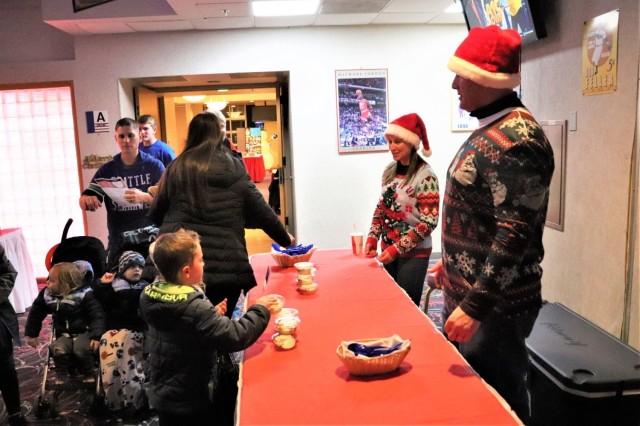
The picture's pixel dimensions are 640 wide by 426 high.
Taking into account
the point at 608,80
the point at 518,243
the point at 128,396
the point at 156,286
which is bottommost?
the point at 128,396

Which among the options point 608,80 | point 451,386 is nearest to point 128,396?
point 451,386

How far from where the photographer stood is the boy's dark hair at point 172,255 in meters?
1.90

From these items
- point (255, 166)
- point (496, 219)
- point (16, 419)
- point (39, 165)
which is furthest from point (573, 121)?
point (255, 166)

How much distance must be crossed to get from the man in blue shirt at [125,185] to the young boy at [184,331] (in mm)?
1622

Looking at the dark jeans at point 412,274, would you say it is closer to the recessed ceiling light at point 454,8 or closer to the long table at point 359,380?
the long table at point 359,380

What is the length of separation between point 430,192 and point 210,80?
437 centimetres

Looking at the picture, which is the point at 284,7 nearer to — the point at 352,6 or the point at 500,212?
the point at 352,6

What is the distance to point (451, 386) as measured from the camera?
5.00 feet

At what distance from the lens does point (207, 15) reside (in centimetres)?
526

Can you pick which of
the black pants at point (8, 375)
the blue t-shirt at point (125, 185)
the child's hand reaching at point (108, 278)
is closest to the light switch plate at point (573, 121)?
the blue t-shirt at point (125, 185)

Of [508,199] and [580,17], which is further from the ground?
[580,17]

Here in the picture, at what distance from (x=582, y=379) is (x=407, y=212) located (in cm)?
117

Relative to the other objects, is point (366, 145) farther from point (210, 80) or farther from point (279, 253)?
point (279, 253)

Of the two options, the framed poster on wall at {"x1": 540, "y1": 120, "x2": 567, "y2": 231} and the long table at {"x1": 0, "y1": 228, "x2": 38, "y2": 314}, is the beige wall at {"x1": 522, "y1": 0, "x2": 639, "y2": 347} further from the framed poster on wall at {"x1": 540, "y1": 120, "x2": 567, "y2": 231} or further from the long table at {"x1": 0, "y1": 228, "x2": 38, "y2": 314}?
the long table at {"x1": 0, "y1": 228, "x2": 38, "y2": 314}
